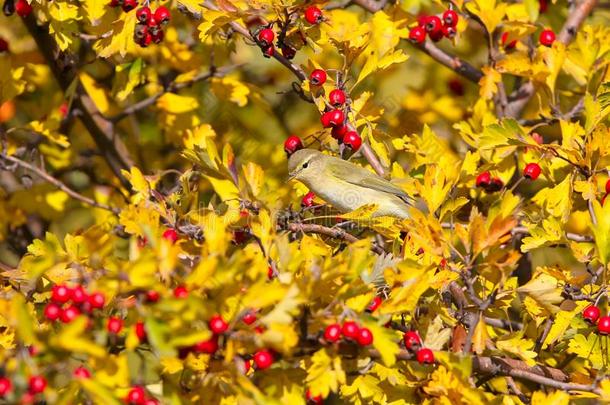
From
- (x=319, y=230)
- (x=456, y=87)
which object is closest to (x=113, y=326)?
(x=319, y=230)

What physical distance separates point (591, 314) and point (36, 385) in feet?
6.53

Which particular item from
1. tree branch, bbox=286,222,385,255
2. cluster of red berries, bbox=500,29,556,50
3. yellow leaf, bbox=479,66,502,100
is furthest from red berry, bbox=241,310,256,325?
cluster of red berries, bbox=500,29,556,50

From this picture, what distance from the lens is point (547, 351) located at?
12.3 ft

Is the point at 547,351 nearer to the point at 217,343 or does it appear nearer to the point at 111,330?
the point at 217,343

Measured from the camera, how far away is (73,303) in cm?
259

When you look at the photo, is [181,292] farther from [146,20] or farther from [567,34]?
[567,34]

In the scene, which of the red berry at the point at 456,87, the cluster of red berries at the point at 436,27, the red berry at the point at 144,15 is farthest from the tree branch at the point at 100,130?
the red berry at the point at 456,87

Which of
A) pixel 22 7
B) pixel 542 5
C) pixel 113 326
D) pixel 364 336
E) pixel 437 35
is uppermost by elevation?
pixel 22 7

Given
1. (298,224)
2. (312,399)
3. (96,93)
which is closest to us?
(312,399)

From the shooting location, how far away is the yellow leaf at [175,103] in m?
4.94

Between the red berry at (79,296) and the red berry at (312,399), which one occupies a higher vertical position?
the red berry at (79,296)

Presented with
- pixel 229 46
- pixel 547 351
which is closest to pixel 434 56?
pixel 229 46

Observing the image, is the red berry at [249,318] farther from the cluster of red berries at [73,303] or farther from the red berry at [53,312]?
the red berry at [53,312]

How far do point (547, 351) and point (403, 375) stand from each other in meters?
0.98
